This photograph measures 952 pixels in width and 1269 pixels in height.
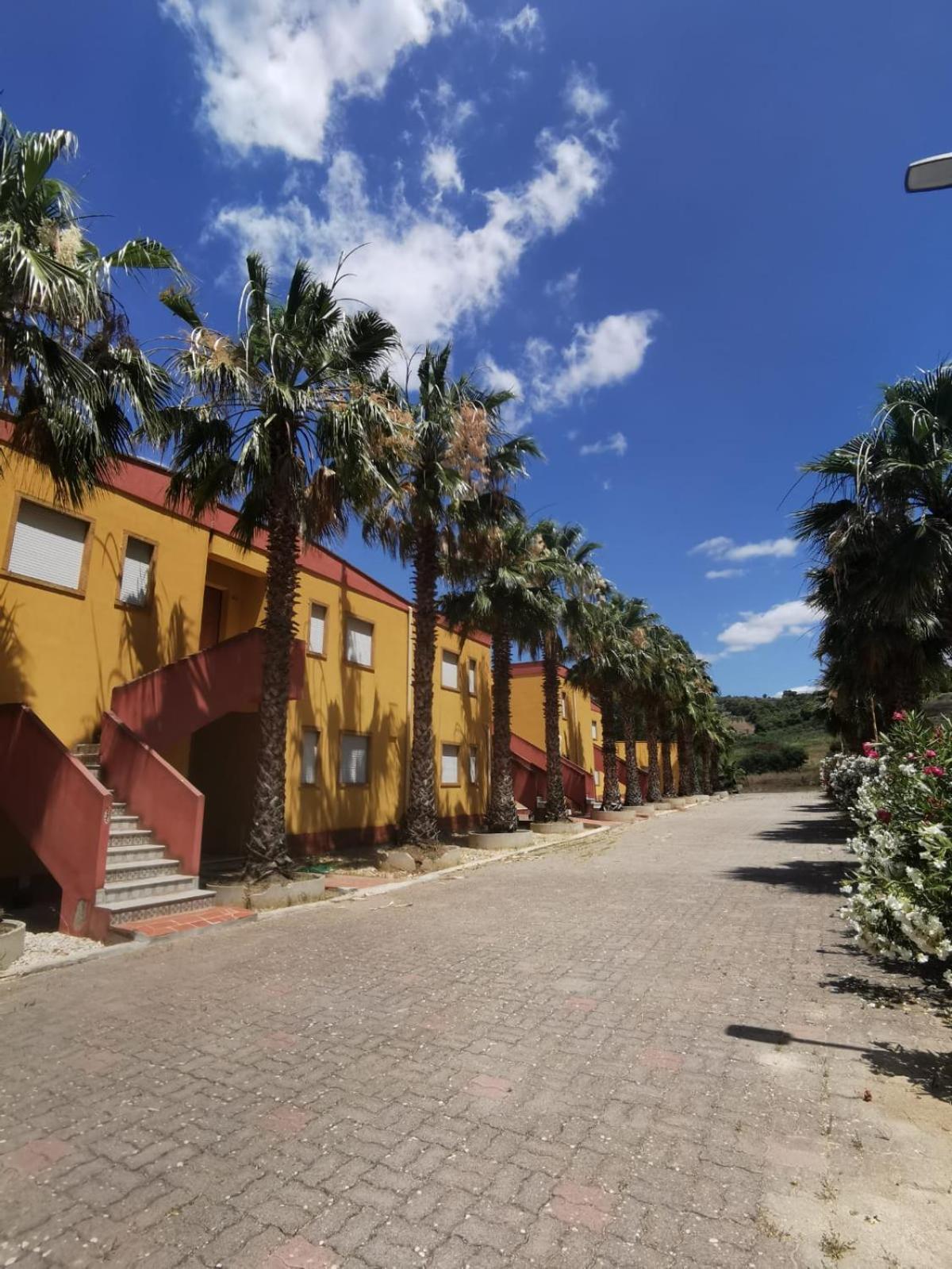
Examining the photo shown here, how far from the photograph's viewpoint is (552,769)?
76.7 feet

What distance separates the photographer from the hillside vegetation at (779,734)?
87.9 m

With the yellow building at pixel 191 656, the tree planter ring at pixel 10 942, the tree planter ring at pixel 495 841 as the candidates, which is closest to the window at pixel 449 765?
the yellow building at pixel 191 656

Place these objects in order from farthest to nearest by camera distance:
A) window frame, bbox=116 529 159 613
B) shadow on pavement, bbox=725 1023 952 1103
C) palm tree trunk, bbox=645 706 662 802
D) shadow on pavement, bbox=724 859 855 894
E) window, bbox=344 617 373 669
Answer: palm tree trunk, bbox=645 706 662 802, window, bbox=344 617 373 669, window frame, bbox=116 529 159 613, shadow on pavement, bbox=724 859 855 894, shadow on pavement, bbox=725 1023 952 1103

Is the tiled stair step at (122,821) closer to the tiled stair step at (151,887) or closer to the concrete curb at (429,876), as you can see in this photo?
the tiled stair step at (151,887)

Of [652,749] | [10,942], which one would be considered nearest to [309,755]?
[10,942]

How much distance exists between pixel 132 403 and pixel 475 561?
9.68 m

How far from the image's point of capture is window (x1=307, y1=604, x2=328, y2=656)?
54.6ft

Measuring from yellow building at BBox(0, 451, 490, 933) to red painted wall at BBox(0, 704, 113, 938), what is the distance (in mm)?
78

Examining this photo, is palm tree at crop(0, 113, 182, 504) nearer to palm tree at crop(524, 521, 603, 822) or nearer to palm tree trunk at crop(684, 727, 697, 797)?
palm tree at crop(524, 521, 603, 822)

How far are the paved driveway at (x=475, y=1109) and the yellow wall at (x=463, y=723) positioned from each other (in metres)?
14.8

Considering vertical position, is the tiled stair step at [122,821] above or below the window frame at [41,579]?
below

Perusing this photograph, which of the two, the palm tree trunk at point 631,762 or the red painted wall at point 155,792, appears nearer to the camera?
the red painted wall at point 155,792

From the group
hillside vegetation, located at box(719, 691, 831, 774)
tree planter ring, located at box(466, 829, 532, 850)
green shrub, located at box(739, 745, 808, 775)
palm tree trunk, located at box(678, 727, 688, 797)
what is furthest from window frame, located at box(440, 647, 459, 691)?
green shrub, located at box(739, 745, 808, 775)

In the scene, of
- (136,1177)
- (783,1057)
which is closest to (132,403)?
(136,1177)
